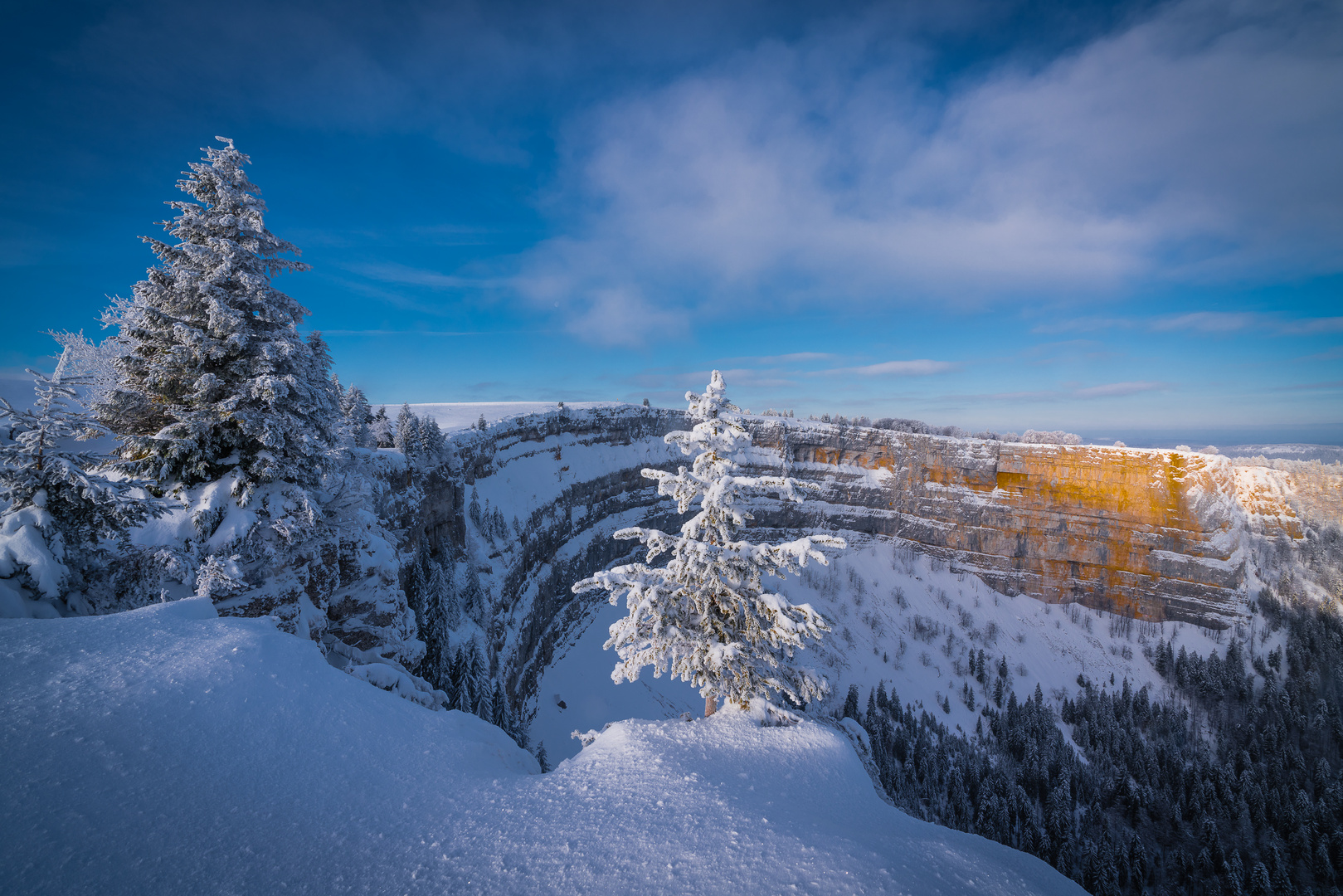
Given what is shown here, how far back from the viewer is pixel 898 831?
5.51 m

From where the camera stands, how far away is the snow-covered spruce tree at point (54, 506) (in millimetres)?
6871

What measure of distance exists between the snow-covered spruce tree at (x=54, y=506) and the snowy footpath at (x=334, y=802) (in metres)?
Result: 2.13

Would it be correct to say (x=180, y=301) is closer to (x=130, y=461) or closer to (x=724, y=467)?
(x=130, y=461)

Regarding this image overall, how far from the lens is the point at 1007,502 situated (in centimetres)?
7069

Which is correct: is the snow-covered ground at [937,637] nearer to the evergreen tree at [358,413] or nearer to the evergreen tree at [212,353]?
the evergreen tree at [358,413]

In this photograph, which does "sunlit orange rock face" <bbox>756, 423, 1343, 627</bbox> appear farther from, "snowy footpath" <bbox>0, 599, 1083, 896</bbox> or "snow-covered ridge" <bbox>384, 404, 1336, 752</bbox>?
"snowy footpath" <bbox>0, 599, 1083, 896</bbox>

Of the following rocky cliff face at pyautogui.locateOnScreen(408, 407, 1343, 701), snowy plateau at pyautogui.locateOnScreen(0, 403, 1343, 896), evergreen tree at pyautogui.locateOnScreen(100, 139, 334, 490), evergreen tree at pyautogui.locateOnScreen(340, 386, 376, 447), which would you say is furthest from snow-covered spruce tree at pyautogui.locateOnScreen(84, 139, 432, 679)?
rocky cliff face at pyautogui.locateOnScreen(408, 407, 1343, 701)

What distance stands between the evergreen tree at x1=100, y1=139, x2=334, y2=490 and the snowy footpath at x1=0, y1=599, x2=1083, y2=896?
4.45 metres

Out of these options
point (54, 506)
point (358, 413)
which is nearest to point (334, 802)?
point (54, 506)

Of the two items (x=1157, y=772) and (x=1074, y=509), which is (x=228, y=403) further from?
(x=1074, y=509)

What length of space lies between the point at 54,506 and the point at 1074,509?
9441 centimetres

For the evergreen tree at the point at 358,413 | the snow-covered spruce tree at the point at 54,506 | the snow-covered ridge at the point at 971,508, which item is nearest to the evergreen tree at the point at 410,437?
the evergreen tree at the point at 358,413

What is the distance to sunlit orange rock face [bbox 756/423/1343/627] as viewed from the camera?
64188 millimetres

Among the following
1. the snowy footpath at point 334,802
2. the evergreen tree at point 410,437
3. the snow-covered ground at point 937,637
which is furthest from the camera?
Answer: the snow-covered ground at point 937,637
